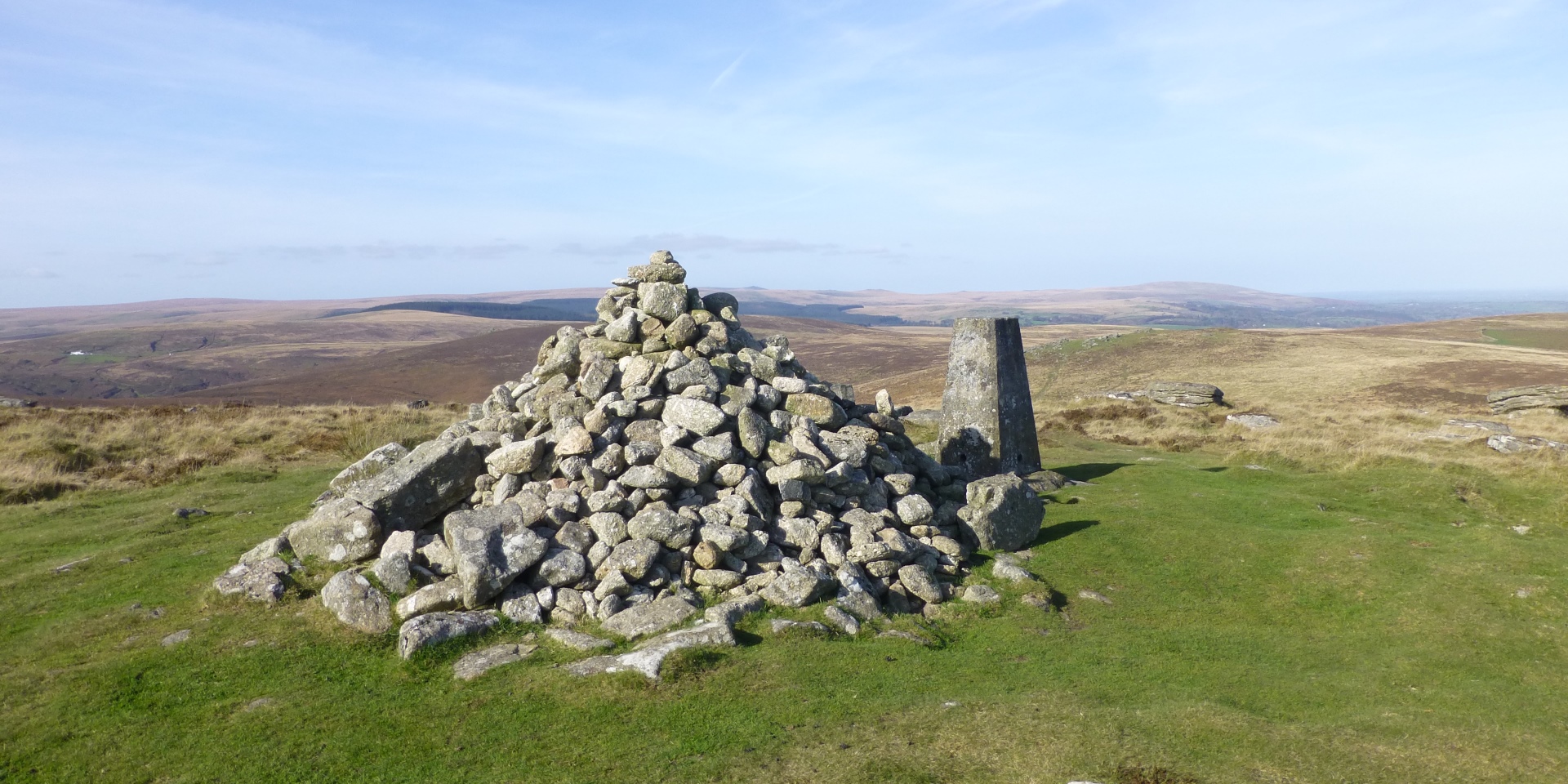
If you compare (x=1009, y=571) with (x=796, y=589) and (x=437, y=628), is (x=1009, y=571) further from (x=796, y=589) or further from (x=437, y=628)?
(x=437, y=628)

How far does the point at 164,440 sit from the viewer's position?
28094 millimetres

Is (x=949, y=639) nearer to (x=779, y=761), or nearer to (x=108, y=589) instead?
(x=779, y=761)

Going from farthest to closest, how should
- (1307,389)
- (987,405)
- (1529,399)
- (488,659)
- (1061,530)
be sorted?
1. (1307,389)
2. (1529,399)
3. (987,405)
4. (1061,530)
5. (488,659)

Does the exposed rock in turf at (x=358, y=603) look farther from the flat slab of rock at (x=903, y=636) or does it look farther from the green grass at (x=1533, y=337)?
the green grass at (x=1533, y=337)

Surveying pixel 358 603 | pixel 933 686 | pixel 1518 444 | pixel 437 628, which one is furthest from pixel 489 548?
pixel 1518 444

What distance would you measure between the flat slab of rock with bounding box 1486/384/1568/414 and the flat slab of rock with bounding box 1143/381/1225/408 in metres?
11.4

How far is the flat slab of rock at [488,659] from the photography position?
10.6 meters

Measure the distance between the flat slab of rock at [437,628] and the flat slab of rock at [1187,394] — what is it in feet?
128

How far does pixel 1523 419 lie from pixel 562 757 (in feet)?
141

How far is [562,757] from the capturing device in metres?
8.50

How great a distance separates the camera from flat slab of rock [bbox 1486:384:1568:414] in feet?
120

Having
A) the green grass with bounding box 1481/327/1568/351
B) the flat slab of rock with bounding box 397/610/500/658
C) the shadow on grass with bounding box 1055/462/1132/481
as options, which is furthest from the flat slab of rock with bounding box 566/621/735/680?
the green grass with bounding box 1481/327/1568/351

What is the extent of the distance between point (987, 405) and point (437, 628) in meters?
15.3

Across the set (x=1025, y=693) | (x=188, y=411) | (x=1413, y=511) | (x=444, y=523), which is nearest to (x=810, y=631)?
(x=1025, y=693)
